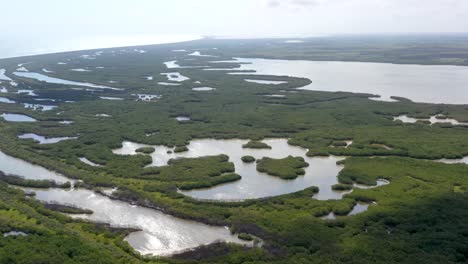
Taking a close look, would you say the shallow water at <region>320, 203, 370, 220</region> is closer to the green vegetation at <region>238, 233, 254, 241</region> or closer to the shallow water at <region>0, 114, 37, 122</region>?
the green vegetation at <region>238, 233, 254, 241</region>

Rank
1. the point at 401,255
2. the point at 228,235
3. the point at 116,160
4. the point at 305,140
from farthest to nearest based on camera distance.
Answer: the point at 305,140, the point at 116,160, the point at 228,235, the point at 401,255

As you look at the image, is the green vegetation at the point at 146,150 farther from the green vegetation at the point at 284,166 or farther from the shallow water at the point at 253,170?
the green vegetation at the point at 284,166

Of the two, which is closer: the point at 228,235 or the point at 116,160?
the point at 228,235

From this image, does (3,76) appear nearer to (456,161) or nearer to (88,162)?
(88,162)

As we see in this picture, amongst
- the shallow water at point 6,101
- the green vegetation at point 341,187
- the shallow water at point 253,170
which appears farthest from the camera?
the shallow water at point 6,101

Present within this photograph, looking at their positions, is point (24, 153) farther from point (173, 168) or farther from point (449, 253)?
point (449, 253)

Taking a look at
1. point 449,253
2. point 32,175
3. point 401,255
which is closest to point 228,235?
point 401,255

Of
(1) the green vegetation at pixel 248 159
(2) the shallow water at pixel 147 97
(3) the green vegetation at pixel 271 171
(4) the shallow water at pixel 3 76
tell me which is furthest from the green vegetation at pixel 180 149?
(4) the shallow water at pixel 3 76
